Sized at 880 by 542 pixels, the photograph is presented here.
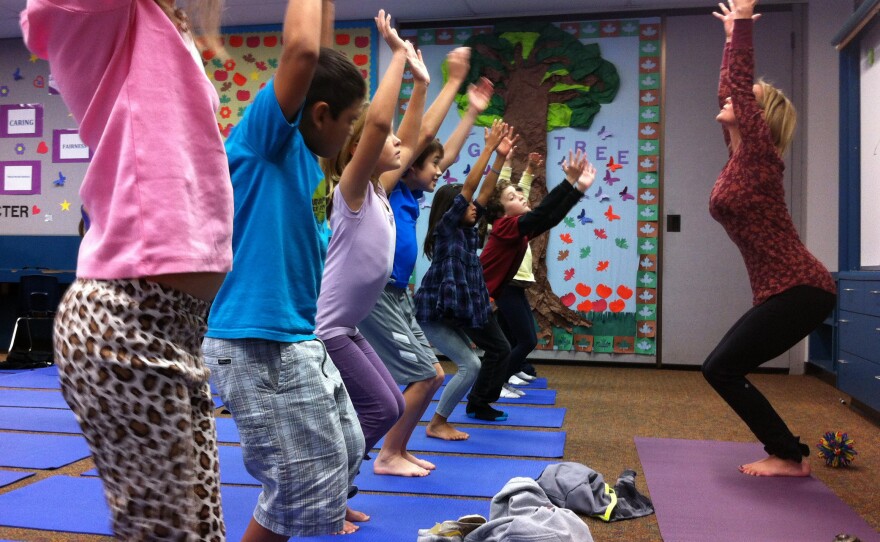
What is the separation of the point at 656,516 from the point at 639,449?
1008 millimetres

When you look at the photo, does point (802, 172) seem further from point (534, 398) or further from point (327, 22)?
point (327, 22)

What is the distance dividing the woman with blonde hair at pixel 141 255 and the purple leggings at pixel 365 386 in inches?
47.7

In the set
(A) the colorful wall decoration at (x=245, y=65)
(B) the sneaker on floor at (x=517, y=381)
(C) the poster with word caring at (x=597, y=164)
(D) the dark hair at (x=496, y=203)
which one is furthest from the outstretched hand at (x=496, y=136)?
(A) the colorful wall decoration at (x=245, y=65)

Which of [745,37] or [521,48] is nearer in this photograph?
[745,37]

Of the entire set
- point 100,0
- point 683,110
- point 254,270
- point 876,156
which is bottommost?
point 254,270

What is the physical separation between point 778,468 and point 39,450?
3.14m

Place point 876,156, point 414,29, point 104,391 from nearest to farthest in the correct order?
point 104,391 < point 876,156 < point 414,29

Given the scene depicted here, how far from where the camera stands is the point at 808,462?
3547mm

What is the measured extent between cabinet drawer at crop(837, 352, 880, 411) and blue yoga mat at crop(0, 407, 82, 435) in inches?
161

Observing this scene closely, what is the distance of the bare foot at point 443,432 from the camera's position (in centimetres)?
Answer: 392

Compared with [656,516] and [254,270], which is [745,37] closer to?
[656,516]

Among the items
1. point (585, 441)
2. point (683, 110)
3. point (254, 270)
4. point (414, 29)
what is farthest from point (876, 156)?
point (254, 270)

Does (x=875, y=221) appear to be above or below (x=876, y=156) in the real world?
below

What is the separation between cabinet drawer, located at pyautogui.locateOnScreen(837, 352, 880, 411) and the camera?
4.30m
